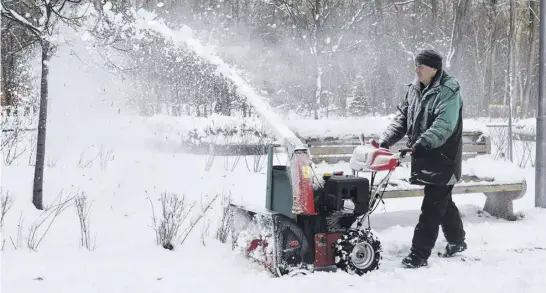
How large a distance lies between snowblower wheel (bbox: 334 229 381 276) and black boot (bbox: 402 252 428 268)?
0.39m

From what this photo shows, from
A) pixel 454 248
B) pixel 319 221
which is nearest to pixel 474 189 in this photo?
pixel 454 248

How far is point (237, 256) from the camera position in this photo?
14.8 feet

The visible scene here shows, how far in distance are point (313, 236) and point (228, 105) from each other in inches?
821

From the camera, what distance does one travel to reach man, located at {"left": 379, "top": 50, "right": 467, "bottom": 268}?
14.1 feet

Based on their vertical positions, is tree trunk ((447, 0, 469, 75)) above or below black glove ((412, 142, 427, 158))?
above

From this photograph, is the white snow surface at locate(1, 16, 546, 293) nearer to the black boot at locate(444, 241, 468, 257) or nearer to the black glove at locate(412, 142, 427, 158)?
the black boot at locate(444, 241, 468, 257)

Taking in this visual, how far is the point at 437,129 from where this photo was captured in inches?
166

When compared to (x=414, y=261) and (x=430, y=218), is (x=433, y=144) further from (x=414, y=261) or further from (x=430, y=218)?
(x=414, y=261)

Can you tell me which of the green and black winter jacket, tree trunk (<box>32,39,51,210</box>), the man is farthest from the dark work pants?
tree trunk (<box>32,39,51,210</box>)

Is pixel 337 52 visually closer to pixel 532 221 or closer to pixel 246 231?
pixel 532 221

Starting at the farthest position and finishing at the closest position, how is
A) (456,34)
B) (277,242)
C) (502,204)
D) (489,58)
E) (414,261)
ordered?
1. (489,58)
2. (456,34)
3. (502,204)
4. (414,261)
5. (277,242)

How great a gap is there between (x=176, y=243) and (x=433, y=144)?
224 centimetres

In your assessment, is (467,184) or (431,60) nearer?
(431,60)

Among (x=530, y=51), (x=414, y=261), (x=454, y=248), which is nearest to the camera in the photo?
(x=414, y=261)
